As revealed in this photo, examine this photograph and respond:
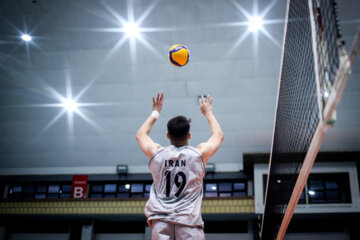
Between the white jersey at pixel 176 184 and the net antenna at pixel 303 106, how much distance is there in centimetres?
107

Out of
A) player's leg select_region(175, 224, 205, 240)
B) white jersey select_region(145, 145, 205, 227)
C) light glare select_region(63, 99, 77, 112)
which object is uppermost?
light glare select_region(63, 99, 77, 112)

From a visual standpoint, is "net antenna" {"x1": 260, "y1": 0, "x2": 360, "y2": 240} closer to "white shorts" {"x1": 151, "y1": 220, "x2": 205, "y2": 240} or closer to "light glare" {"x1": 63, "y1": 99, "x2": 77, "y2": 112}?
"white shorts" {"x1": 151, "y1": 220, "x2": 205, "y2": 240}

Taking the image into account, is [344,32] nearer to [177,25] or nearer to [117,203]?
[177,25]

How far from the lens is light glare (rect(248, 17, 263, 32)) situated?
1263cm

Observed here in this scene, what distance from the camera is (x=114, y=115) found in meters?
16.0

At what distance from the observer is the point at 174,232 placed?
7.93 ft

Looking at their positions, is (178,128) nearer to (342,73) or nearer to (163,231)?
(163,231)

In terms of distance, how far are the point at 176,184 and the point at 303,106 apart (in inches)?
139

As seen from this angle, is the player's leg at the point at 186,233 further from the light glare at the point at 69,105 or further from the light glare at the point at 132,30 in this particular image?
the light glare at the point at 69,105

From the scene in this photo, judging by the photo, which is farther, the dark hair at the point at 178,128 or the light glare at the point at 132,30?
the light glare at the point at 132,30

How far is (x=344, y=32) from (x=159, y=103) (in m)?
11.3

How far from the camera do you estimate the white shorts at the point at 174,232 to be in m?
2.37

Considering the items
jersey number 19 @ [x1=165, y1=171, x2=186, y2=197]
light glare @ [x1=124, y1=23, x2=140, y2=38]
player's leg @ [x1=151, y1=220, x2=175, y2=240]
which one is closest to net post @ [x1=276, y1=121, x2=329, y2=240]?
jersey number 19 @ [x1=165, y1=171, x2=186, y2=197]

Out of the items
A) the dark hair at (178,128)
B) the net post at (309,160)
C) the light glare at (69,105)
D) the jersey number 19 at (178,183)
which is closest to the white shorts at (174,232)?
the jersey number 19 at (178,183)
